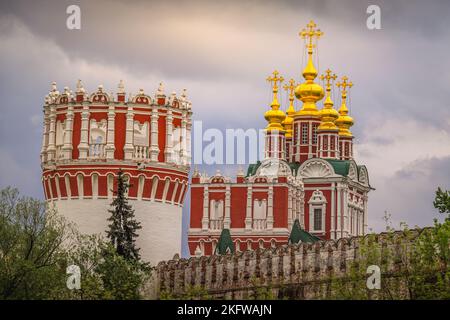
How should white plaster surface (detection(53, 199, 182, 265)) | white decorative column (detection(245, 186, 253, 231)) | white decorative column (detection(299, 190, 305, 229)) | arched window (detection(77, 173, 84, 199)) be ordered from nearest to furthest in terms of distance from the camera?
white plaster surface (detection(53, 199, 182, 265))
arched window (detection(77, 173, 84, 199))
white decorative column (detection(245, 186, 253, 231))
white decorative column (detection(299, 190, 305, 229))

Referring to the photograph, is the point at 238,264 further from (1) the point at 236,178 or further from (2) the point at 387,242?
(1) the point at 236,178

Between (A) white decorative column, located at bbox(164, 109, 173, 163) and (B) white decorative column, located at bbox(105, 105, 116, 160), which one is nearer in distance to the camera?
(B) white decorative column, located at bbox(105, 105, 116, 160)

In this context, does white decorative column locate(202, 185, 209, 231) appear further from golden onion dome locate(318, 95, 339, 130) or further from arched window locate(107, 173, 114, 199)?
arched window locate(107, 173, 114, 199)

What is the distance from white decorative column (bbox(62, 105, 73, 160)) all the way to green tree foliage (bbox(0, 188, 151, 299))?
6115 millimetres

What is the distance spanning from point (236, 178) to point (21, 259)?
39.5 m

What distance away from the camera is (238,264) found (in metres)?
64.0

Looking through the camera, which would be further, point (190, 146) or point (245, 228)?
point (245, 228)

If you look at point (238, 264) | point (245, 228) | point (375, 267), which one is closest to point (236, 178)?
point (245, 228)

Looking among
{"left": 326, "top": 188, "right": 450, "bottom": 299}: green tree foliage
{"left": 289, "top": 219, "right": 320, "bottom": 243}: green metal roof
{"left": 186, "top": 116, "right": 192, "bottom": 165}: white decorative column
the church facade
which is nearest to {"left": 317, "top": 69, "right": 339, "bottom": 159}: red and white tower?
the church facade

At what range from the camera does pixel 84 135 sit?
243 feet

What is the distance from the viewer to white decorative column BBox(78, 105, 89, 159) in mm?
73938
